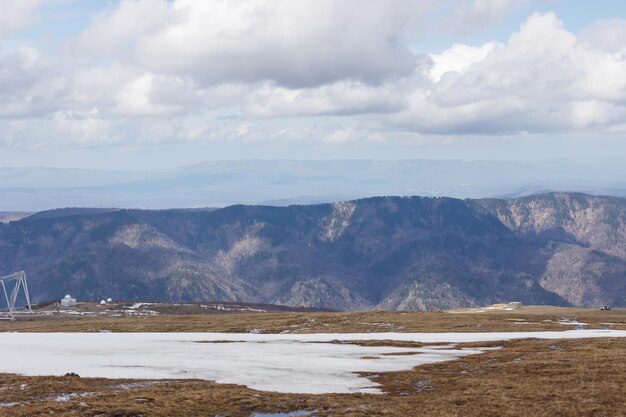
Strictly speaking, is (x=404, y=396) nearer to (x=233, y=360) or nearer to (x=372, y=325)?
(x=233, y=360)

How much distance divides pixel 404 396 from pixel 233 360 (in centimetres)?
2452

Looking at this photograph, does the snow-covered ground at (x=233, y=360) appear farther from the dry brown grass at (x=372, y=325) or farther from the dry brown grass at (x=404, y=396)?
the dry brown grass at (x=372, y=325)

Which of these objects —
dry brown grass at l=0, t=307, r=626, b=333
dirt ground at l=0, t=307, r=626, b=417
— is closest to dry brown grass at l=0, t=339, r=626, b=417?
dirt ground at l=0, t=307, r=626, b=417

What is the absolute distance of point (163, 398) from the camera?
43.8 metres

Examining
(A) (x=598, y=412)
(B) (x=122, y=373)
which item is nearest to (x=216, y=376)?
(B) (x=122, y=373)

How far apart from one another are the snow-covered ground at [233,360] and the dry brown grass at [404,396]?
12.9 feet

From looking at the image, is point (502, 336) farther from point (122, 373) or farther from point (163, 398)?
point (163, 398)

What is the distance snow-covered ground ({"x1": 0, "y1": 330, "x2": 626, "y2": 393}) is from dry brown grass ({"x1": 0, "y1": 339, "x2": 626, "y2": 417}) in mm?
3946

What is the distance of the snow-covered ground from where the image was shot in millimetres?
54625

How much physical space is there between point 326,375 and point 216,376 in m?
8.91

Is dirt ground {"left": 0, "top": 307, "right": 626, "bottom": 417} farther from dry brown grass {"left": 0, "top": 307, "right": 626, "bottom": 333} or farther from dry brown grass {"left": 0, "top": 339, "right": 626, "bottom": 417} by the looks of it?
dry brown grass {"left": 0, "top": 307, "right": 626, "bottom": 333}

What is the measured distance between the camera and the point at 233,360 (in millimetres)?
66688

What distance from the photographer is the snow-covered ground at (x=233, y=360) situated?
5462cm

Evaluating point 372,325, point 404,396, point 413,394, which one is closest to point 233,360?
point 413,394
